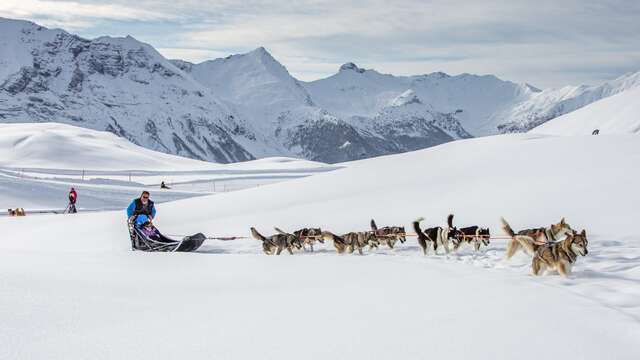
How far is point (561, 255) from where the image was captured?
889 centimetres

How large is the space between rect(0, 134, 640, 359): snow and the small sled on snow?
697mm

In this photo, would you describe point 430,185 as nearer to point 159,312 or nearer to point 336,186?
point 336,186

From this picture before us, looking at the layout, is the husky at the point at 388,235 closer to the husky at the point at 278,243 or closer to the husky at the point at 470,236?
the husky at the point at 470,236

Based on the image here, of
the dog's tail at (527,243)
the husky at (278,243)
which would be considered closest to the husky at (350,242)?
the husky at (278,243)

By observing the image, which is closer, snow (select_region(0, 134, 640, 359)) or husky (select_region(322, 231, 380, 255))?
snow (select_region(0, 134, 640, 359))

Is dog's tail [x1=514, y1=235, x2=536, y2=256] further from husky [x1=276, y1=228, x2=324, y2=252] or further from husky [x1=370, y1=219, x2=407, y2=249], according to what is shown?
husky [x1=276, y1=228, x2=324, y2=252]

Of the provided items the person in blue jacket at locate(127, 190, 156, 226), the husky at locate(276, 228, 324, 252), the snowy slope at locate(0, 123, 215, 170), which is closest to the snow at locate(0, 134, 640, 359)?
the husky at locate(276, 228, 324, 252)

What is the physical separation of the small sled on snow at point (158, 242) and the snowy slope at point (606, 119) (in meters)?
70.4

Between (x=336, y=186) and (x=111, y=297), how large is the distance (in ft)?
53.7

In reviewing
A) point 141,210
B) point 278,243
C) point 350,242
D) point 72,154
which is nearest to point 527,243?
point 350,242

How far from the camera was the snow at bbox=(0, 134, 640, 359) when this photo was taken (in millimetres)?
5367

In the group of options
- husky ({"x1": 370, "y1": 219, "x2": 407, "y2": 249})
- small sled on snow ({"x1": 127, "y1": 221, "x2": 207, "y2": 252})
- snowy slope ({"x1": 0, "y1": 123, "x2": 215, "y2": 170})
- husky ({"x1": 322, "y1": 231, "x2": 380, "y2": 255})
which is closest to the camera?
husky ({"x1": 322, "y1": 231, "x2": 380, "y2": 255})

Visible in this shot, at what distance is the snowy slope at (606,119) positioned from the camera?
79.9 m

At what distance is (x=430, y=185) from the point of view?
20.7m
